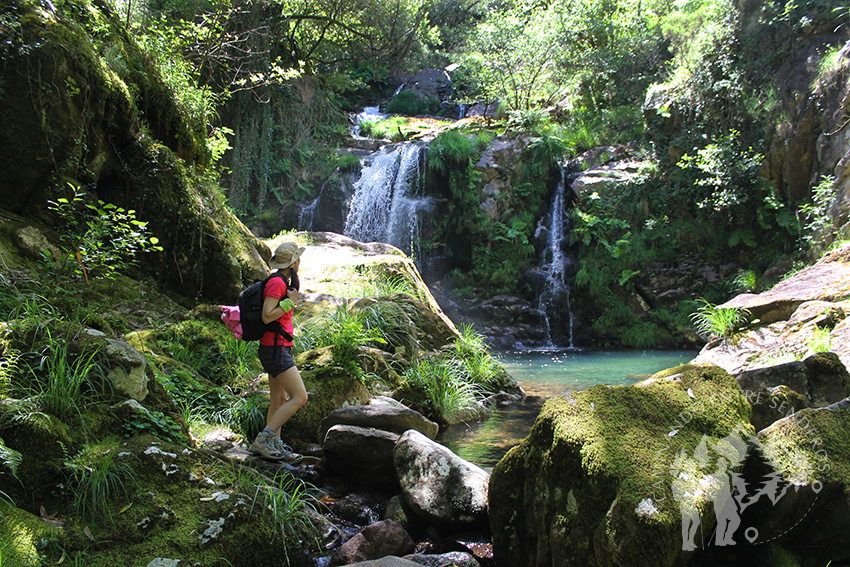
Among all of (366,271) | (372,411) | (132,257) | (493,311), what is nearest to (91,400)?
(372,411)

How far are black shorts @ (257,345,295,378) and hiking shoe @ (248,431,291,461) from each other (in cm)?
45

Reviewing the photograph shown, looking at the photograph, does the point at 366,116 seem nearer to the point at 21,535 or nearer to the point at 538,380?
the point at 538,380

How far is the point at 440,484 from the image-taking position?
10.4 ft

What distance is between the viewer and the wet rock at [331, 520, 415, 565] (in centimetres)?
271

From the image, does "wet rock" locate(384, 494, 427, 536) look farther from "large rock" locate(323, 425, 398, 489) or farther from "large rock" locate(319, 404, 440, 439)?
"large rock" locate(319, 404, 440, 439)

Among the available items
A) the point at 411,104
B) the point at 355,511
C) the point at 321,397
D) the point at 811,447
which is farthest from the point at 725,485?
the point at 411,104

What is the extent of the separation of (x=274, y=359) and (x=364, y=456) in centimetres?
100

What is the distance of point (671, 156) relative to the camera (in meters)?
13.9

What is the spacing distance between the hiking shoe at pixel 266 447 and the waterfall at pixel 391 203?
11220 millimetres

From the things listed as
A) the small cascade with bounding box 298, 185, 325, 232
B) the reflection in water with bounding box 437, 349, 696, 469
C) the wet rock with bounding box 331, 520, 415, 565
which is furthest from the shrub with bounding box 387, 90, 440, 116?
the wet rock with bounding box 331, 520, 415, 565

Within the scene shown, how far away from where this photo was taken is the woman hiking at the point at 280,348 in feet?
11.1

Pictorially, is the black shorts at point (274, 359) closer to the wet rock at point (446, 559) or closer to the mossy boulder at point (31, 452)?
the mossy boulder at point (31, 452)

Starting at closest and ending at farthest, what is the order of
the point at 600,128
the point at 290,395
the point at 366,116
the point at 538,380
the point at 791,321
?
the point at 290,395
the point at 791,321
the point at 538,380
the point at 600,128
the point at 366,116

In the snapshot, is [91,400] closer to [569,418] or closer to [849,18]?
[569,418]
